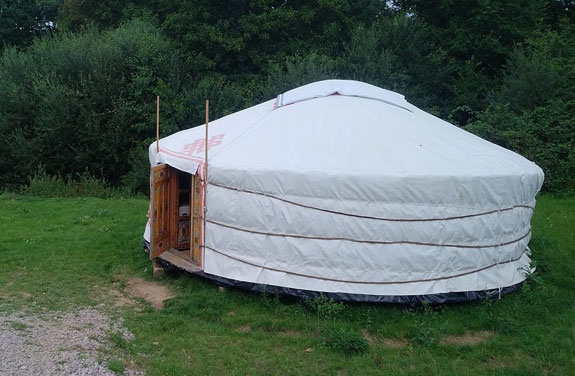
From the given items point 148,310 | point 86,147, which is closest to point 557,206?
point 148,310

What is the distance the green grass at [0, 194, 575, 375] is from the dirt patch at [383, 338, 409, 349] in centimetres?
2

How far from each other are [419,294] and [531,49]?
11.1 metres

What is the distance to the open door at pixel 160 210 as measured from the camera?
5680 mm

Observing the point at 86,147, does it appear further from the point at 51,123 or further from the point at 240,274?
the point at 240,274

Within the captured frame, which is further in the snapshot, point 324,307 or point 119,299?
point 119,299

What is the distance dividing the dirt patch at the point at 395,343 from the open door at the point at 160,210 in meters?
2.54

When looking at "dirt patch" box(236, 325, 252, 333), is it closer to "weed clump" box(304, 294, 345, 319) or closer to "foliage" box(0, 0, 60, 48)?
"weed clump" box(304, 294, 345, 319)

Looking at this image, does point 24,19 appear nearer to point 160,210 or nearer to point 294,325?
point 160,210

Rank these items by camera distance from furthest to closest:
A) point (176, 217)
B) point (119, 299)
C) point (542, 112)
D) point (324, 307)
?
point (542, 112), point (176, 217), point (119, 299), point (324, 307)

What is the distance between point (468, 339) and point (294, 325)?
1409 mm

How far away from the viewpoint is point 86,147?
41.1 feet

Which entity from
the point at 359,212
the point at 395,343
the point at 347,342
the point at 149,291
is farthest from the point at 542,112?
the point at 149,291

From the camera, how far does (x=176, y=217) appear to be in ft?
20.3

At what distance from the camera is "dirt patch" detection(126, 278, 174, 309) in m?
5.19
